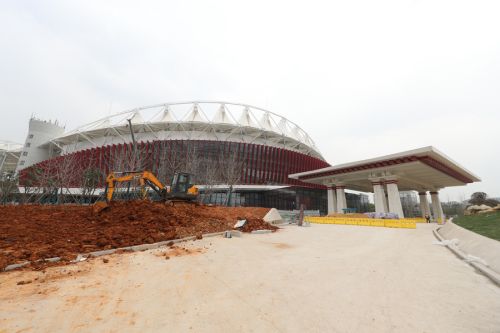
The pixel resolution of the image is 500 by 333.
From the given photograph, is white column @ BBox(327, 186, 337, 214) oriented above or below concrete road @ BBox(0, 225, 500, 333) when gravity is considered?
above

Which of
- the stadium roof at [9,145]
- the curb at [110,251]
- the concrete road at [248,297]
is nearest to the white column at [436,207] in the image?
the concrete road at [248,297]

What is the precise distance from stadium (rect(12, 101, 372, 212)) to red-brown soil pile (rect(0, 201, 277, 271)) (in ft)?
78.5

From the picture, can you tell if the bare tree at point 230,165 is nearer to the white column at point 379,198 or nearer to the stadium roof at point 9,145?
the white column at point 379,198

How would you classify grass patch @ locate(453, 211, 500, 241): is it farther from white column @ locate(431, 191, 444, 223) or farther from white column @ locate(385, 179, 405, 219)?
white column @ locate(431, 191, 444, 223)

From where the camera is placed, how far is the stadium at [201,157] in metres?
39.6

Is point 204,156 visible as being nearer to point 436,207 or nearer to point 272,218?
point 272,218

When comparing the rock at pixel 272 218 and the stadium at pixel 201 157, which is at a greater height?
the stadium at pixel 201 157

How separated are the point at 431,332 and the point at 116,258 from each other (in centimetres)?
730

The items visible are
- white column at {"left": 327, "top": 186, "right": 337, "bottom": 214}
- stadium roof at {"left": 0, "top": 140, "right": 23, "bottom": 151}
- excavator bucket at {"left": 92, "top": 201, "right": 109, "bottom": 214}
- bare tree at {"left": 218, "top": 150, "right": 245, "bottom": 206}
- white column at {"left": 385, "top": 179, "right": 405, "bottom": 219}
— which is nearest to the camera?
excavator bucket at {"left": 92, "top": 201, "right": 109, "bottom": 214}

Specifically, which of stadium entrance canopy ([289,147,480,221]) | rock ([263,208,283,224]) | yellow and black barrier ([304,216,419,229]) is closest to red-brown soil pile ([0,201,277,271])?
rock ([263,208,283,224])

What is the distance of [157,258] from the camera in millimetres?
6500

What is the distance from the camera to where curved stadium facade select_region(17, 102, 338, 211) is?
40062 mm

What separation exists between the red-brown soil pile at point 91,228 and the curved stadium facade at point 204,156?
2372 cm

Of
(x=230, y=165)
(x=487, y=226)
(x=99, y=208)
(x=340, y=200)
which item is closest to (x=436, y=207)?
(x=340, y=200)
